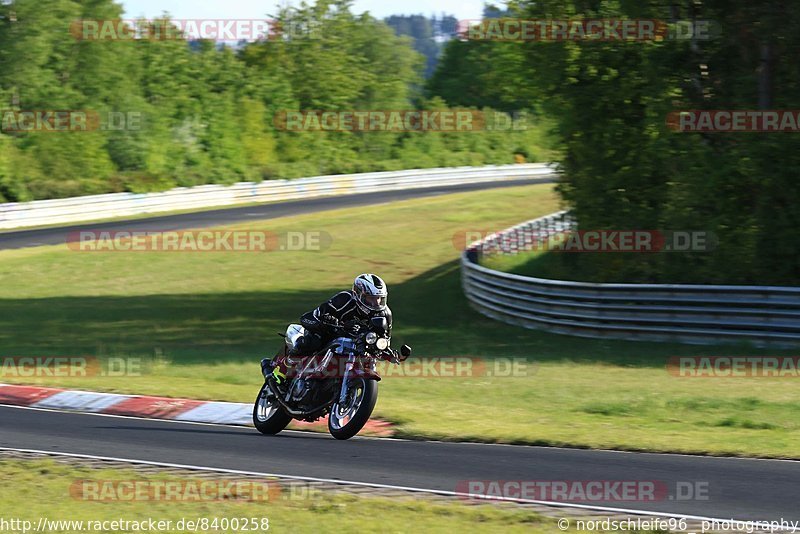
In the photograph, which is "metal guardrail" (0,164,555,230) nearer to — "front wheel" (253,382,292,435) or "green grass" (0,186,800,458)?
"green grass" (0,186,800,458)

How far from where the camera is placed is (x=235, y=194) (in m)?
48.6

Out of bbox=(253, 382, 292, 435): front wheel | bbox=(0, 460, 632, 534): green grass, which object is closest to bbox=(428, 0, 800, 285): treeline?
bbox=(253, 382, 292, 435): front wheel

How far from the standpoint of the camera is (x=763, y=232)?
1975cm

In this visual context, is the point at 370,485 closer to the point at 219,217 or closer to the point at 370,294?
the point at 370,294

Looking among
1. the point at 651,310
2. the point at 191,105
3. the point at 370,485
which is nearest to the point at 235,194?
the point at 191,105

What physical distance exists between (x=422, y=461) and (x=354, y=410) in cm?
111

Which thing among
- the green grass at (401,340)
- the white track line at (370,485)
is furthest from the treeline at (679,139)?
the white track line at (370,485)

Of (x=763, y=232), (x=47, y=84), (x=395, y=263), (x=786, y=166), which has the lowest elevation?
(x=395, y=263)

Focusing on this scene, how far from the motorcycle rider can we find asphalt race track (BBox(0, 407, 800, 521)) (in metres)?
1.00

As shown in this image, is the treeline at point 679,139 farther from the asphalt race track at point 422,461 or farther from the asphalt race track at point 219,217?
the asphalt race track at point 422,461

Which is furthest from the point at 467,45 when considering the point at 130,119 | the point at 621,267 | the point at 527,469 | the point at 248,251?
the point at 527,469

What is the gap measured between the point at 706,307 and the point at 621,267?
12.9 ft

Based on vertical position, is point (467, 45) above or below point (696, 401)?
above

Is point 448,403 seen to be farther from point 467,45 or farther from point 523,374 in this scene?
point 467,45
